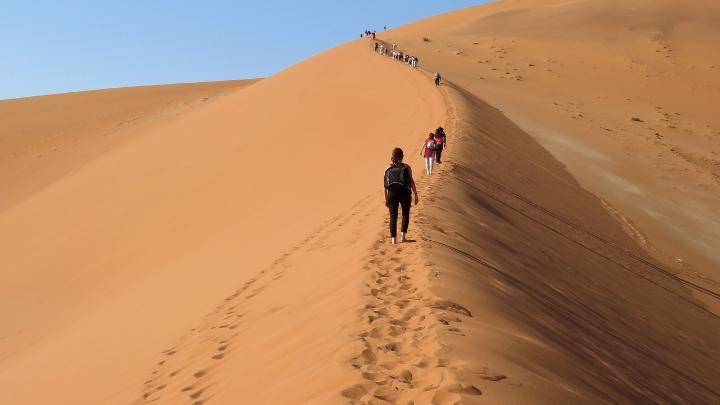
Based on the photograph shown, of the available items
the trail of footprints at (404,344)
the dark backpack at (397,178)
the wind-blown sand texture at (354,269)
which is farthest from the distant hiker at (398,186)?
the trail of footprints at (404,344)

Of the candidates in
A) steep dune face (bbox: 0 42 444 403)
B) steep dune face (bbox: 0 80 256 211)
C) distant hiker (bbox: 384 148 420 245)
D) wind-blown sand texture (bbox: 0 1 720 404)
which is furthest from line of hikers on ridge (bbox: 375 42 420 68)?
distant hiker (bbox: 384 148 420 245)

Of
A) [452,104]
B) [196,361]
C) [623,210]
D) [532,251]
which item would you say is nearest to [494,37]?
[452,104]

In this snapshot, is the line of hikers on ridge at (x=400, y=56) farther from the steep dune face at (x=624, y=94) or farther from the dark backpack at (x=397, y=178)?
the dark backpack at (x=397, y=178)

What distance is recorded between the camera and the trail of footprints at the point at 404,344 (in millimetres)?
4379

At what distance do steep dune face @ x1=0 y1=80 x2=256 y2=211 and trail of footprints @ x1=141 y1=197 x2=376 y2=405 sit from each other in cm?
2257

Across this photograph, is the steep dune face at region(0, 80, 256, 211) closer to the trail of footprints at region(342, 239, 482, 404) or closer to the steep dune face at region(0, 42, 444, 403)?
the steep dune face at region(0, 42, 444, 403)

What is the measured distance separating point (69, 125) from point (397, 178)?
137 ft

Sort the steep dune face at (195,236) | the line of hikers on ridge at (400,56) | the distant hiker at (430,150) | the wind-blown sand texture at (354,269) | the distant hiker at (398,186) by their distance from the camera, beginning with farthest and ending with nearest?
the line of hikers on ridge at (400,56), the distant hiker at (430,150), the distant hiker at (398,186), the steep dune face at (195,236), the wind-blown sand texture at (354,269)

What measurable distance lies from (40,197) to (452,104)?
13.3m

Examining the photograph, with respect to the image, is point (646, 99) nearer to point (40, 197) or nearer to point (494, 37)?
point (494, 37)

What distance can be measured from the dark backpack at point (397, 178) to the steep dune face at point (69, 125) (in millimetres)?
23659

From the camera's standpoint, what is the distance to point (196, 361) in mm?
6711

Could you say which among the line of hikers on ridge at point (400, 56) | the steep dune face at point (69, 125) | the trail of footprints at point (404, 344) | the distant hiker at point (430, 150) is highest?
the line of hikers on ridge at point (400, 56)

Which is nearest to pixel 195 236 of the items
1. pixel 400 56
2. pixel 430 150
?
pixel 430 150
